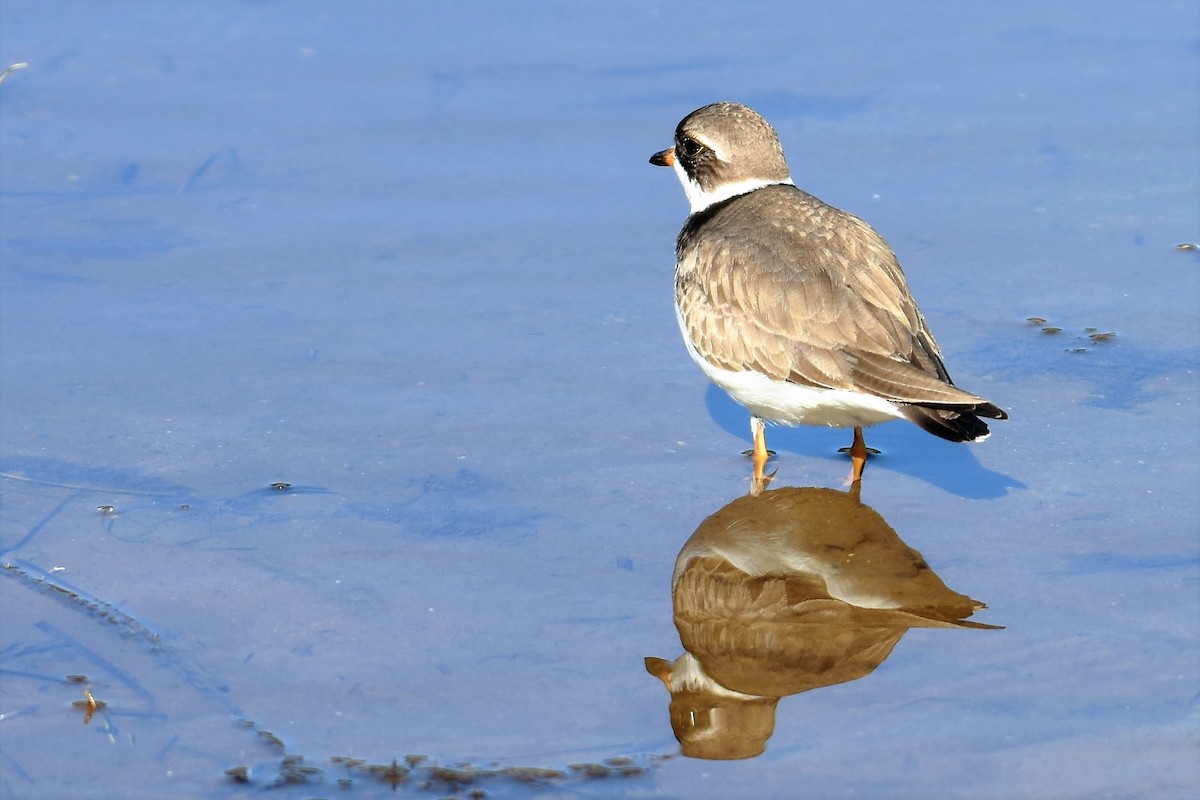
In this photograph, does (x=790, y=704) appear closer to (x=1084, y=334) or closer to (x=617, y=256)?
(x=1084, y=334)

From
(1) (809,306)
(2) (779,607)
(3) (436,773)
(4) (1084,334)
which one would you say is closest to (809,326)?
(1) (809,306)

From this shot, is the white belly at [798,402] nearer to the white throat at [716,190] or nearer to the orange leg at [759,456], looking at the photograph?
the orange leg at [759,456]

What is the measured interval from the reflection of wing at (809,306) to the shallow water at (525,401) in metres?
0.56

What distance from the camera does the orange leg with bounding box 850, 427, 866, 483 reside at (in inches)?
278

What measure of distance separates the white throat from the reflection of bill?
171 cm

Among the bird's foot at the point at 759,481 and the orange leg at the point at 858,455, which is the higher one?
the orange leg at the point at 858,455

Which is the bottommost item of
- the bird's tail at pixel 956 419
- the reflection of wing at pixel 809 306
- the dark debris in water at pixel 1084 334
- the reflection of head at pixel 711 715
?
the reflection of head at pixel 711 715

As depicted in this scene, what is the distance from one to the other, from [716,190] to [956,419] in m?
2.12

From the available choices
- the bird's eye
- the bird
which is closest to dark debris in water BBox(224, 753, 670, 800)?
the bird

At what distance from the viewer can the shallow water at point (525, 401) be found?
5215 millimetres

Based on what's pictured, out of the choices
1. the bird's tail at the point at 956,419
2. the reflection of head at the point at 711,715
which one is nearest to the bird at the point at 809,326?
the bird's tail at the point at 956,419

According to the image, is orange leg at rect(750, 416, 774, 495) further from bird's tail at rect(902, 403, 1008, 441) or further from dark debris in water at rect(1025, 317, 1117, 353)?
dark debris in water at rect(1025, 317, 1117, 353)

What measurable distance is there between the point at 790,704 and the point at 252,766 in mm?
1759

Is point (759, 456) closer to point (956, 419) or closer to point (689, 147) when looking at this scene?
point (956, 419)
